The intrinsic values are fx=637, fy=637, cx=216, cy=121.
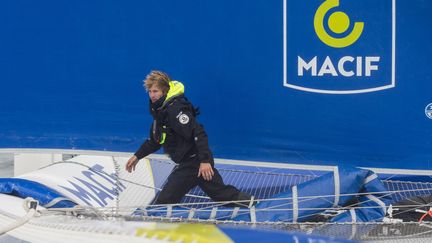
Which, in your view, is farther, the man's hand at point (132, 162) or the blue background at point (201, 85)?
the man's hand at point (132, 162)

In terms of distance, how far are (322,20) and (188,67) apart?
1.75 ft

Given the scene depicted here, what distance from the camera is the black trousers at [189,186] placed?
2.60 m

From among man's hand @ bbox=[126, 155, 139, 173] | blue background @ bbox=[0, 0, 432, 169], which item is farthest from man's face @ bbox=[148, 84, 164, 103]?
man's hand @ bbox=[126, 155, 139, 173]

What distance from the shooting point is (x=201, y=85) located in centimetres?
242

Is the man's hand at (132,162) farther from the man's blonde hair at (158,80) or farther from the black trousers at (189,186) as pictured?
Result: the man's blonde hair at (158,80)

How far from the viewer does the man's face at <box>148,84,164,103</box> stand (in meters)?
2.32

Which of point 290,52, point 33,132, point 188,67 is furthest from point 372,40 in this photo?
point 33,132

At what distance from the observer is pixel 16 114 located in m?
2.49

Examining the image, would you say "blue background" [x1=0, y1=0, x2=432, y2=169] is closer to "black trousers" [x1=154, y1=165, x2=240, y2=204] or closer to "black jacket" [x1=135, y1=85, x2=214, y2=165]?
"black jacket" [x1=135, y1=85, x2=214, y2=165]

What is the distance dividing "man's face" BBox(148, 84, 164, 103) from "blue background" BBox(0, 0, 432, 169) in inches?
4.0

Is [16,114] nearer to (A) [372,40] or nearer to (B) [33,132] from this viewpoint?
(B) [33,132]

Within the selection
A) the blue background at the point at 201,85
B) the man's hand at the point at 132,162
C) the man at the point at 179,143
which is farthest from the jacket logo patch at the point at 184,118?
the man's hand at the point at 132,162

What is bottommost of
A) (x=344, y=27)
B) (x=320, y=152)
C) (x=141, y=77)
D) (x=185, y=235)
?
(x=185, y=235)

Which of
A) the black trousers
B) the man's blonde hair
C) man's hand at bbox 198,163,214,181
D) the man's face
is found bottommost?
the black trousers
